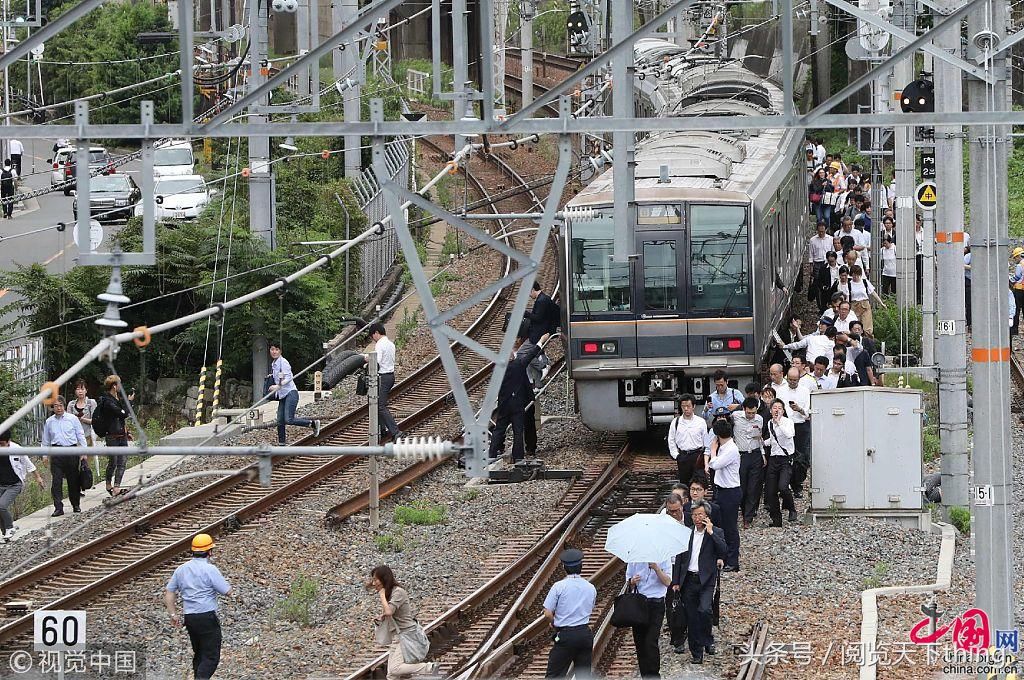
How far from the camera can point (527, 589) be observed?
13977mm

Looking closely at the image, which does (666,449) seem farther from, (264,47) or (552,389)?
(264,47)

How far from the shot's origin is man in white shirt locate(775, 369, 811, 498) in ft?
53.9

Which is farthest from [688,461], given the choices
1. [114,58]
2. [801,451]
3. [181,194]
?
[114,58]

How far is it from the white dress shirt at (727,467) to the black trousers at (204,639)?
14.8 feet

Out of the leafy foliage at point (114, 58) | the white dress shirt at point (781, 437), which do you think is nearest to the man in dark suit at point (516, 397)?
the white dress shirt at point (781, 437)

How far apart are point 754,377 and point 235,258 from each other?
31.7 feet

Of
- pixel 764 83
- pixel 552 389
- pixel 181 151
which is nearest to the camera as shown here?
pixel 552 389

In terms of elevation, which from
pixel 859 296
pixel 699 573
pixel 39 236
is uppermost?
pixel 39 236

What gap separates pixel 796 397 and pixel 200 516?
625 centimetres

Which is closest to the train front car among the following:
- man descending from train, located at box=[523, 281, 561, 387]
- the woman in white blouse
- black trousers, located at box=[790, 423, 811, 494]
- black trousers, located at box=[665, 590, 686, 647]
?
man descending from train, located at box=[523, 281, 561, 387]

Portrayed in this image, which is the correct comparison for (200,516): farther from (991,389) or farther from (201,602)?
(991,389)

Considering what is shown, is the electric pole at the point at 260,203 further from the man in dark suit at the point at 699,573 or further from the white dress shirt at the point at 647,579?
the white dress shirt at the point at 647,579

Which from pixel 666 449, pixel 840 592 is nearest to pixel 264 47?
pixel 666 449

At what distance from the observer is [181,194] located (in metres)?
33.5
